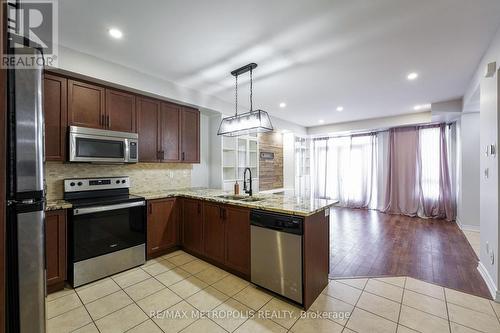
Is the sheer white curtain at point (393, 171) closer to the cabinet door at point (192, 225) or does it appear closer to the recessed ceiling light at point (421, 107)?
the recessed ceiling light at point (421, 107)

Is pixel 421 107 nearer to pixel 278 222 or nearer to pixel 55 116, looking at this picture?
pixel 278 222

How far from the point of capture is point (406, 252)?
3391mm

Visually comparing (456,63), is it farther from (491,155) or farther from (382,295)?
(382,295)

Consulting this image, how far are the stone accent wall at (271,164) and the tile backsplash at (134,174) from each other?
182cm

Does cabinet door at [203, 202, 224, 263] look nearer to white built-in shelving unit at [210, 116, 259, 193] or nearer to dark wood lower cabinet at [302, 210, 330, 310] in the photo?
dark wood lower cabinet at [302, 210, 330, 310]

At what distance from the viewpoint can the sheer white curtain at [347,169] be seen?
657 cm

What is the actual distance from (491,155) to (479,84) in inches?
44.0

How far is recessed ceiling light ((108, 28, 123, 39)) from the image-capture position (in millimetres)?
2182

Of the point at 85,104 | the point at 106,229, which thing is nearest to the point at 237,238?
the point at 106,229

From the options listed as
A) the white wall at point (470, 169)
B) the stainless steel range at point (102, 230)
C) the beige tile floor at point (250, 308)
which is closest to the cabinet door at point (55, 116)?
the stainless steel range at point (102, 230)

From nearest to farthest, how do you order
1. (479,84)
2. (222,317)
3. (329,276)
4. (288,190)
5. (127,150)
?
1. (222,317)
2. (329,276)
3. (479,84)
4. (127,150)
5. (288,190)

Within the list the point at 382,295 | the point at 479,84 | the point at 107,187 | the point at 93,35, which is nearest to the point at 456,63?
the point at 479,84

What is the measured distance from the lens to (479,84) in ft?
9.29

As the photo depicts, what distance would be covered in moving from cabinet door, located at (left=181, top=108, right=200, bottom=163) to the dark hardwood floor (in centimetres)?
280
